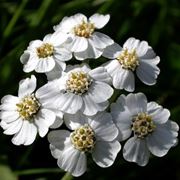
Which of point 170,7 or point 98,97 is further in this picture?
point 170,7

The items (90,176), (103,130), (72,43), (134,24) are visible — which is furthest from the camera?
(134,24)

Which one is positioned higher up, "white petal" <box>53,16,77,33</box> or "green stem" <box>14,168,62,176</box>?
"white petal" <box>53,16,77,33</box>

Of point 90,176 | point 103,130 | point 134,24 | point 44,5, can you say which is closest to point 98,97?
point 103,130

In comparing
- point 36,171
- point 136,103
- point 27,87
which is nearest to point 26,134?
point 27,87

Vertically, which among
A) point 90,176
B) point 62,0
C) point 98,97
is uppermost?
point 98,97

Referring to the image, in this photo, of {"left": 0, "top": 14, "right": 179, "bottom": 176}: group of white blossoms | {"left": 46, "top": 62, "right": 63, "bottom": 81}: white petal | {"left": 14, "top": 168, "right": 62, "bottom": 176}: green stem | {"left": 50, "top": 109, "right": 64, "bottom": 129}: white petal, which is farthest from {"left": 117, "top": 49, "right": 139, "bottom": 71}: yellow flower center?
{"left": 14, "top": 168, "right": 62, "bottom": 176}: green stem

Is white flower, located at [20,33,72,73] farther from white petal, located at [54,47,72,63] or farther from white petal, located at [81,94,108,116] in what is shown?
white petal, located at [81,94,108,116]

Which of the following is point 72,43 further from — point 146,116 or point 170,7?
point 170,7
